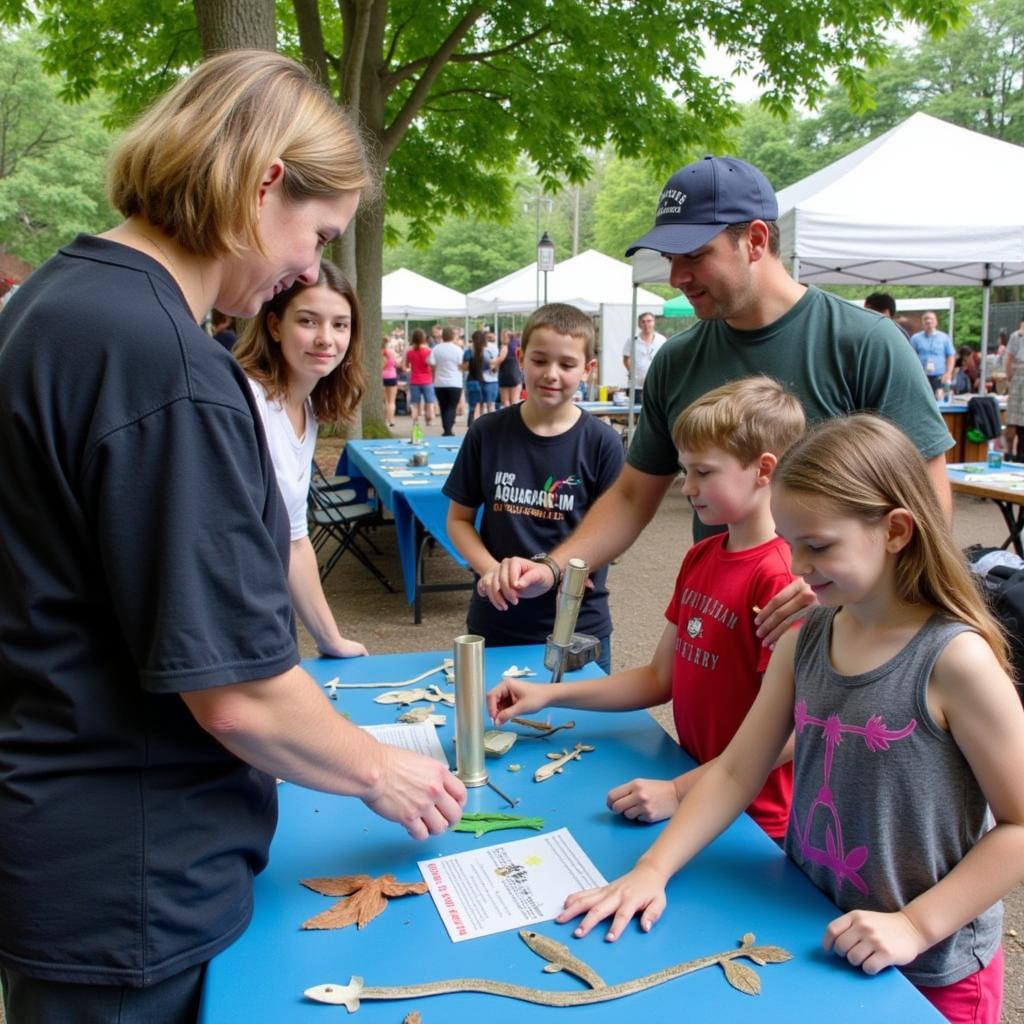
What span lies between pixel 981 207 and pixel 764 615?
25.6 feet

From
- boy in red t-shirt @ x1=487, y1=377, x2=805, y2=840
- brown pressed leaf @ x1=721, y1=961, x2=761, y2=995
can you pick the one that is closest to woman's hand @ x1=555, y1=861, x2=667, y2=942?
brown pressed leaf @ x1=721, y1=961, x2=761, y2=995

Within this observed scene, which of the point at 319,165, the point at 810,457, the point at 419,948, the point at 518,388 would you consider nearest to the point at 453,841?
the point at 419,948

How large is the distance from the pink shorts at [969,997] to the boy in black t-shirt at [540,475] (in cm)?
157

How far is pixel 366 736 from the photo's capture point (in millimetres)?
1177

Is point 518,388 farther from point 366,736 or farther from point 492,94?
point 366,736

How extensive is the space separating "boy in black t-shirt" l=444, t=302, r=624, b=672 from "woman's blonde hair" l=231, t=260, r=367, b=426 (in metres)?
0.43

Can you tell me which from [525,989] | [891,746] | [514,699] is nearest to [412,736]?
[514,699]

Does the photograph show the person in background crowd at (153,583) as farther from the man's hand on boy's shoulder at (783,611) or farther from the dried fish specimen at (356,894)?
the man's hand on boy's shoulder at (783,611)

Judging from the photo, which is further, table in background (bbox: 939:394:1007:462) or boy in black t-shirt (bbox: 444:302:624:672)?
table in background (bbox: 939:394:1007:462)

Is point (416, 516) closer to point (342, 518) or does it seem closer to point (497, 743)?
point (342, 518)

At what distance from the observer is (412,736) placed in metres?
1.83

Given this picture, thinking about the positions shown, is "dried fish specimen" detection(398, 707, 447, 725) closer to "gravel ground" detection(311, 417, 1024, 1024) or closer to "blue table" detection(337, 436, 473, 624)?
"gravel ground" detection(311, 417, 1024, 1024)

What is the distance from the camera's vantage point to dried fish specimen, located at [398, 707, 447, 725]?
192 centimetres

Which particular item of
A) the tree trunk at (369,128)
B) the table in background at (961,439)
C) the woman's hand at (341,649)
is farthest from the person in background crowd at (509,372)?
the woman's hand at (341,649)
